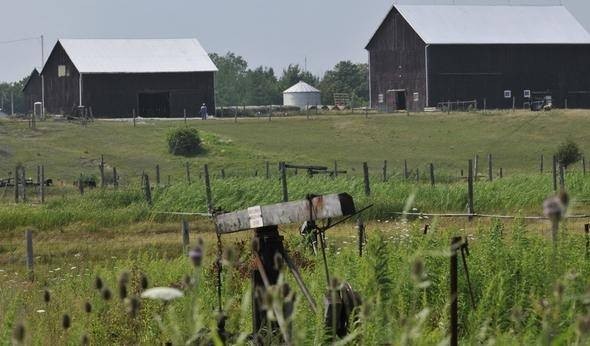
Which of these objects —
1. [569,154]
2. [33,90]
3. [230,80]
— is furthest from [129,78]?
[230,80]

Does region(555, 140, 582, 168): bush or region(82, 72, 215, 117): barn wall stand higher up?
region(82, 72, 215, 117): barn wall

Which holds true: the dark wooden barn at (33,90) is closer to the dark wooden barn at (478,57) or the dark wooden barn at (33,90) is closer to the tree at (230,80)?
the dark wooden barn at (478,57)

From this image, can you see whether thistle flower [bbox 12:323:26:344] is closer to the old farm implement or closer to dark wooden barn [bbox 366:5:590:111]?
the old farm implement

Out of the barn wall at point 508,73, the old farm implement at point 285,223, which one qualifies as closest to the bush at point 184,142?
the barn wall at point 508,73

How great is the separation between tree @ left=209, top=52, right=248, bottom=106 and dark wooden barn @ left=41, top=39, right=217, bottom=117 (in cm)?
4762

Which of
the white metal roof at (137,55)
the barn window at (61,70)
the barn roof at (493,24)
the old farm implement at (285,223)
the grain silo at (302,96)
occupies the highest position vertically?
the barn roof at (493,24)

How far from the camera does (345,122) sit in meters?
68.4

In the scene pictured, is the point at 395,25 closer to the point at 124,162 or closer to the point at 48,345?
the point at 124,162

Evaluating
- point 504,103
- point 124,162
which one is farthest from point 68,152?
point 504,103

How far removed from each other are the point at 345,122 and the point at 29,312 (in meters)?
57.0

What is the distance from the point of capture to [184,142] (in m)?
58.1

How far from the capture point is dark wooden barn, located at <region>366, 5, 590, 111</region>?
75562mm

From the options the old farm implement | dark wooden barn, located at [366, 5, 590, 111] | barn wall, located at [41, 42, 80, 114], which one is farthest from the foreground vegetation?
dark wooden barn, located at [366, 5, 590, 111]

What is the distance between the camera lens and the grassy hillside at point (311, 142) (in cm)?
5491
